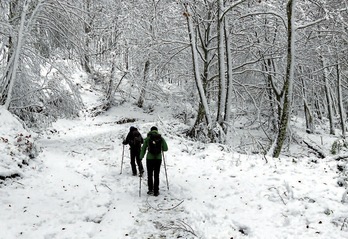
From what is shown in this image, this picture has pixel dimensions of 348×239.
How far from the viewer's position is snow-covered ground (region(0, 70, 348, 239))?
5871 mm

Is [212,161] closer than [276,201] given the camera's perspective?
No

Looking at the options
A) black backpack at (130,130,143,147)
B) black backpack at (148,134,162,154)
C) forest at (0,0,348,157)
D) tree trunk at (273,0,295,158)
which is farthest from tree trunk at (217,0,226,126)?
black backpack at (148,134,162,154)

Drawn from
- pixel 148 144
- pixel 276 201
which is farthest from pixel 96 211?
pixel 276 201

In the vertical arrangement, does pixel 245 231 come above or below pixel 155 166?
below

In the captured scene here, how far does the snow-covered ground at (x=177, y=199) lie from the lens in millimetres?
5871

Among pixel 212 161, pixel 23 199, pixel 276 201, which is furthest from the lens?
pixel 212 161

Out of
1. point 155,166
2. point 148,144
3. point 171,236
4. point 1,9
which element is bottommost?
point 171,236

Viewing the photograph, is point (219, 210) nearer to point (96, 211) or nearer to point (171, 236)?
point (171, 236)

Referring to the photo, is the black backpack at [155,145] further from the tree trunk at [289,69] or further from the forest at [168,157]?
the tree trunk at [289,69]

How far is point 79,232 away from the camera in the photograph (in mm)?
5969

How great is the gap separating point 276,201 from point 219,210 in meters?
1.23

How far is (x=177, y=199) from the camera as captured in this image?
7.82m

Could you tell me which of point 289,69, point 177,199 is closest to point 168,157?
point 177,199

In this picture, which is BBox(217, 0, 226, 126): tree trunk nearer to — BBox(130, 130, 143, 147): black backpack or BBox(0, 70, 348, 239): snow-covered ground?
BBox(0, 70, 348, 239): snow-covered ground
